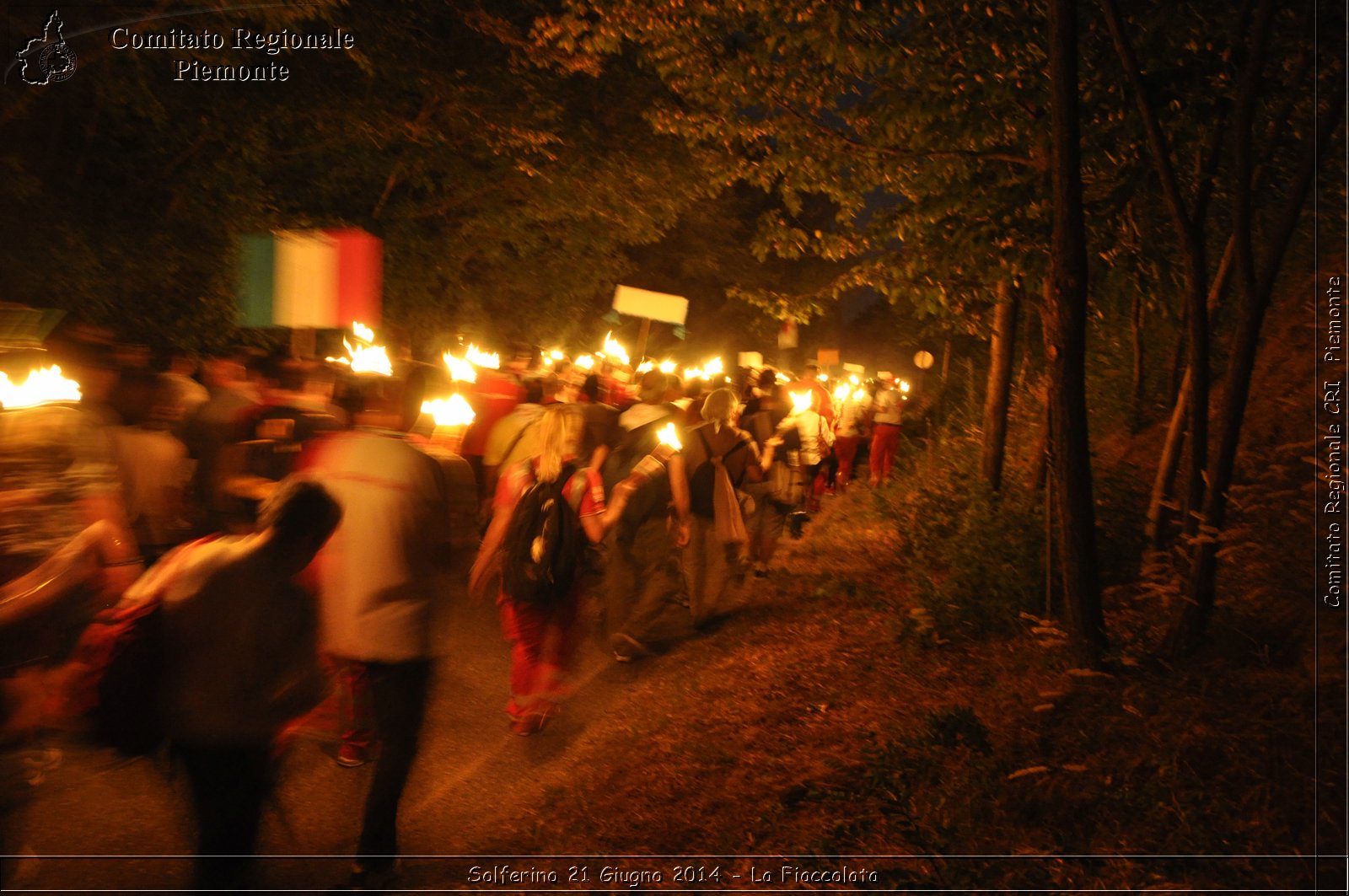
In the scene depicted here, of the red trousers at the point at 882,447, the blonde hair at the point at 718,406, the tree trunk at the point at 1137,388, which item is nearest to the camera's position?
the blonde hair at the point at 718,406

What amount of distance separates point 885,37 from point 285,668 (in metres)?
7.01

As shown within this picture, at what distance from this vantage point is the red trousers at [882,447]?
16.9m

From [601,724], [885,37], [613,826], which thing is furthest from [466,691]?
[885,37]

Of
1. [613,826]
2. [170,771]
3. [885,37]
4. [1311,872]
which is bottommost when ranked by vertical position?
[613,826]

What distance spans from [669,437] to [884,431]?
33.1ft

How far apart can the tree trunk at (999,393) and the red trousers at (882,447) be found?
6.70m

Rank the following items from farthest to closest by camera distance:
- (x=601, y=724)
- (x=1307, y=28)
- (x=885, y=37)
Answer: (x=885, y=37) < (x=601, y=724) < (x=1307, y=28)

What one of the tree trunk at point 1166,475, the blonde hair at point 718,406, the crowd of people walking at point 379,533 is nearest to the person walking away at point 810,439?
the crowd of people walking at point 379,533

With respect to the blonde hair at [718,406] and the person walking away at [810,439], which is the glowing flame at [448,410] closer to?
the blonde hair at [718,406]

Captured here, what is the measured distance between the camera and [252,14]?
370 inches

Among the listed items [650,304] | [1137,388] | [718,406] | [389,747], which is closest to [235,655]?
[389,747]

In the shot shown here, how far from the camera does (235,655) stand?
3.19 m

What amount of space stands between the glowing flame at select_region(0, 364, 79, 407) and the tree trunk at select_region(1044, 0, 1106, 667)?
584 centimetres

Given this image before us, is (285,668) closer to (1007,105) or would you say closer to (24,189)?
(1007,105)
